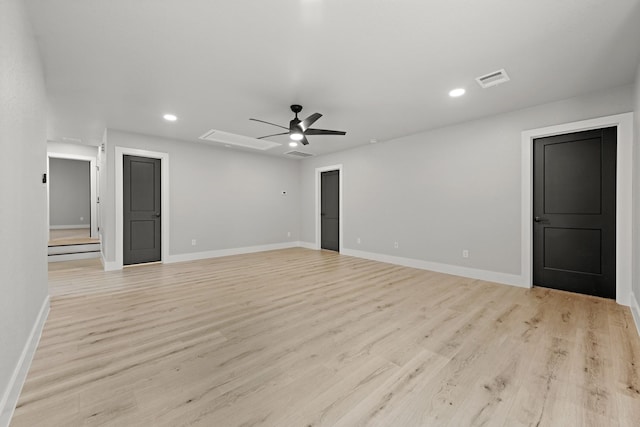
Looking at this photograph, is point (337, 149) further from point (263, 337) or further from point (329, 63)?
point (263, 337)

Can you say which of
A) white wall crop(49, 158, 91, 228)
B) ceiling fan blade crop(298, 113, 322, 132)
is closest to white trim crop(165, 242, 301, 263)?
ceiling fan blade crop(298, 113, 322, 132)

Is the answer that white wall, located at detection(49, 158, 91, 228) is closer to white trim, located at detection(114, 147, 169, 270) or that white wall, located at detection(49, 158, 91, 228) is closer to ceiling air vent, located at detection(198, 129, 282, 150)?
white trim, located at detection(114, 147, 169, 270)

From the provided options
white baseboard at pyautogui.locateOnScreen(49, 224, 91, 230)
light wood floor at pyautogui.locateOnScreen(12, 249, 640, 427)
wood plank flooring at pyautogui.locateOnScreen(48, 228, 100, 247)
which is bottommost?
light wood floor at pyautogui.locateOnScreen(12, 249, 640, 427)

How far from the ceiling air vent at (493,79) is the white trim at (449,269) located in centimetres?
271

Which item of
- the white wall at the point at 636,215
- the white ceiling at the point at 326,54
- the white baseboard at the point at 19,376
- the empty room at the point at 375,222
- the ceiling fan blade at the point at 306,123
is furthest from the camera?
the ceiling fan blade at the point at 306,123

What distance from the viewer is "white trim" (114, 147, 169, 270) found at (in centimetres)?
508

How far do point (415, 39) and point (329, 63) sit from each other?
2.73 ft

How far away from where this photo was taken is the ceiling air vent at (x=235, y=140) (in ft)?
17.5

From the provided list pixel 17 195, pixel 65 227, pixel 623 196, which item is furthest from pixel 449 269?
pixel 65 227

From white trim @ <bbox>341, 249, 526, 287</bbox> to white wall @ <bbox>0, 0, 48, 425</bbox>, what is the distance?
5.12 meters

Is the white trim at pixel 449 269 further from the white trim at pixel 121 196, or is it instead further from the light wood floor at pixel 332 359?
the white trim at pixel 121 196

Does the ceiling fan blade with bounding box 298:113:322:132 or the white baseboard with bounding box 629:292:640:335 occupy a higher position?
the ceiling fan blade with bounding box 298:113:322:132

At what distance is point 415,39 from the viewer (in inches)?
93.3

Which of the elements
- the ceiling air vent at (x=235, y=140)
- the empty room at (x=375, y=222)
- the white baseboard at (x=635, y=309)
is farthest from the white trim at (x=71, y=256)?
the white baseboard at (x=635, y=309)
